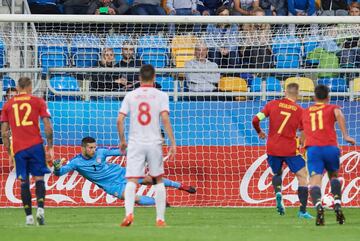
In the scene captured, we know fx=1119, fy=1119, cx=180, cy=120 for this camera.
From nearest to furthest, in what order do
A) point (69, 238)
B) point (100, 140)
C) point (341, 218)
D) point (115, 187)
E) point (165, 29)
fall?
point (69, 238) < point (341, 218) < point (115, 187) < point (100, 140) < point (165, 29)

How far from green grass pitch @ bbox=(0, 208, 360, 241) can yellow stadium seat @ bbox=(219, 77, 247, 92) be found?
2814mm

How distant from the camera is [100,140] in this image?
20.8 metres

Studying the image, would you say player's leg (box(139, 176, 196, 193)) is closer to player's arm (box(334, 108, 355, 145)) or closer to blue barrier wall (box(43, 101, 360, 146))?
blue barrier wall (box(43, 101, 360, 146))

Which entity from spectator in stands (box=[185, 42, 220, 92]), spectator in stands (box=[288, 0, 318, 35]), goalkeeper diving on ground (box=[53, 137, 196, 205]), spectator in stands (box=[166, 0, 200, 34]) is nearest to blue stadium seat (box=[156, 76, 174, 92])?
spectator in stands (box=[185, 42, 220, 92])

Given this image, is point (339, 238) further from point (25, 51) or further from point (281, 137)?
point (25, 51)

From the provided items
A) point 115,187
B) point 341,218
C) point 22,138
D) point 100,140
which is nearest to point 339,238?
point 341,218

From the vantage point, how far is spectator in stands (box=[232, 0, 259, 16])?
969 inches

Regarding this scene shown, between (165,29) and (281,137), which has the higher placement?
(165,29)

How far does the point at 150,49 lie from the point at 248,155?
2.96m

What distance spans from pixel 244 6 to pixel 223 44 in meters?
4.00

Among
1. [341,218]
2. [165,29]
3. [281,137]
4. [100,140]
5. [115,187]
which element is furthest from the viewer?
[165,29]

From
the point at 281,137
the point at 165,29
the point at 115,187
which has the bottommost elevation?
the point at 115,187

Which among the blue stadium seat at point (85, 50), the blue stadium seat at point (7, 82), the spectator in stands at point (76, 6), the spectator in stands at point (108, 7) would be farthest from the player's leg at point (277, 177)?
the spectator in stands at point (76, 6)

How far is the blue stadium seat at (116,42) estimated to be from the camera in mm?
21297
